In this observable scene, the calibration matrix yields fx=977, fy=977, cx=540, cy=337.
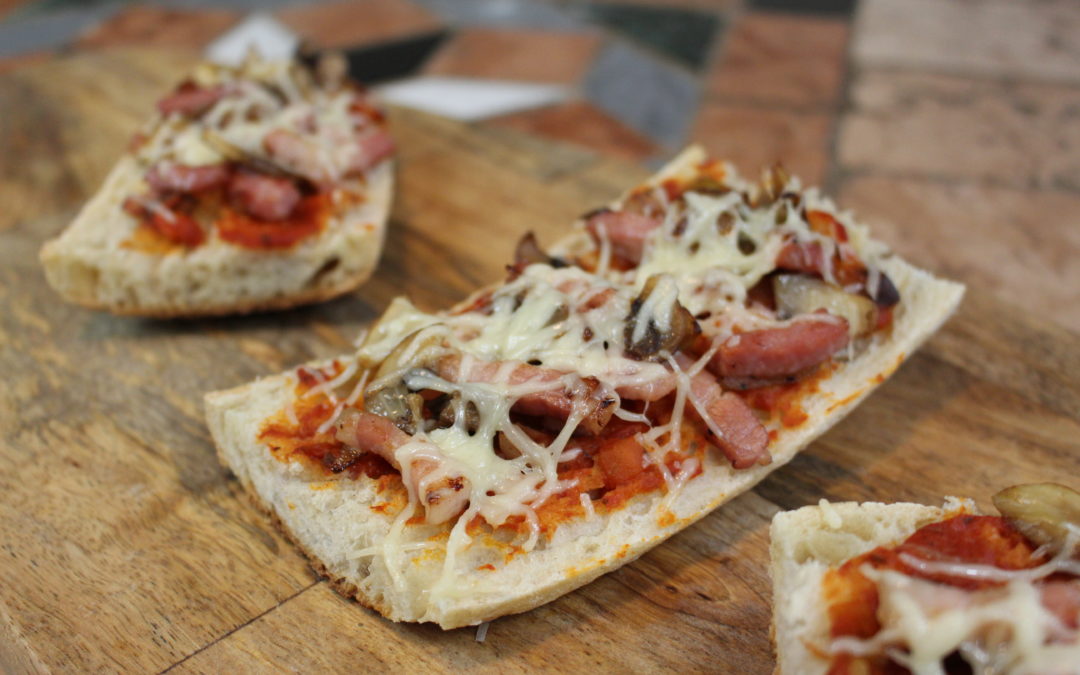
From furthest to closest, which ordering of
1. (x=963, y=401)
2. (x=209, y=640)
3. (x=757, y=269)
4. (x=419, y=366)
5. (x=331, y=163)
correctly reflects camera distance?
1. (x=331, y=163)
2. (x=963, y=401)
3. (x=757, y=269)
4. (x=419, y=366)
5. (x=209, y=640)

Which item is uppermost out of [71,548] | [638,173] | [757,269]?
[757,269]

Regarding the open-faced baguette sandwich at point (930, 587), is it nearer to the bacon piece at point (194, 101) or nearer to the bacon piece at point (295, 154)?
the bacon piece at point (295, 154)

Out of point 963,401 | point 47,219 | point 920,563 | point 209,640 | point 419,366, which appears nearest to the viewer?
point 920,563

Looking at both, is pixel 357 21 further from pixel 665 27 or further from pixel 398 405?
pixel 398 405

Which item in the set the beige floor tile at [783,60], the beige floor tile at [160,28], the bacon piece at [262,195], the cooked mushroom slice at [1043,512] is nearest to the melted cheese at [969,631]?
the cooked mushroom slice at [1043,512]

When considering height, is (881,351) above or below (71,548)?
above

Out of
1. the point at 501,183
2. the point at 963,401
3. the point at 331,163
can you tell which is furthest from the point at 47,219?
the point at 963,401

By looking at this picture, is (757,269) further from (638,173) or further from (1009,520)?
(638,173)
